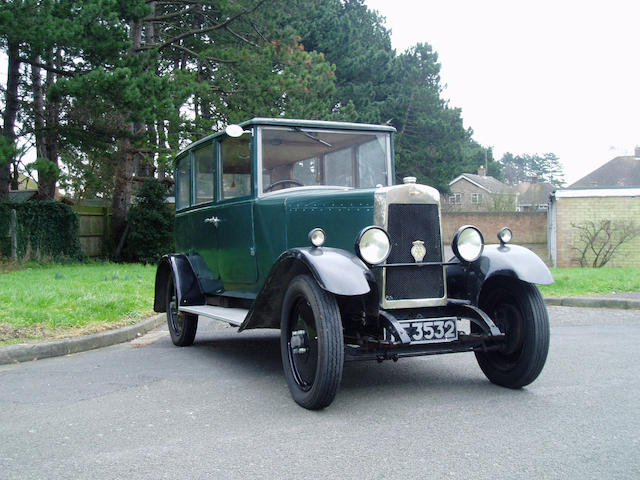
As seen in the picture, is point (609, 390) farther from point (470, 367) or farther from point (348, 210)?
point (348, 210)

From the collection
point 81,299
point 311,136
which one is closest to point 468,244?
point 311,136

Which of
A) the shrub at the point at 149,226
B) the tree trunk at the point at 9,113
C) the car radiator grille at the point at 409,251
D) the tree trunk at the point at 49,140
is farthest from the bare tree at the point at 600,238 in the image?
the car radiator grille at the point at 409,251

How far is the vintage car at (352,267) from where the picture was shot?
14.8ft

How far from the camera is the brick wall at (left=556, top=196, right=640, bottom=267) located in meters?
22.7

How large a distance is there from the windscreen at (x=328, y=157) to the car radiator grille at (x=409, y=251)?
157 cm

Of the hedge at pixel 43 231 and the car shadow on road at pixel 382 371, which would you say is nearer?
the car shadow on road at pixel 382 371

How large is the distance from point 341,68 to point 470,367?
2572cm

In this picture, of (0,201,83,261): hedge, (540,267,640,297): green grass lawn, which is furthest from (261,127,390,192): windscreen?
(0,201,83,261): hedge

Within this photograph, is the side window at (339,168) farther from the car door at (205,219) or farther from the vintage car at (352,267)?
the car door at (205,219)

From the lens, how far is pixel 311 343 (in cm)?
461

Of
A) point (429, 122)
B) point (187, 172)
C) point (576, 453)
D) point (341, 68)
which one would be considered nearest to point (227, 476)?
point (576, 453)

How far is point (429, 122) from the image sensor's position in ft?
118

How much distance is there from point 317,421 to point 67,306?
17.7 feet

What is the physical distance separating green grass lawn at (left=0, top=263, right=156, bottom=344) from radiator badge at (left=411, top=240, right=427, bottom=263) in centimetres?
436
